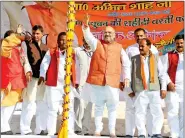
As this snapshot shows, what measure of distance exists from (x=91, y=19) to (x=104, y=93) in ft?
3.20

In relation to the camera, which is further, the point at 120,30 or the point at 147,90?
the point at 120,30

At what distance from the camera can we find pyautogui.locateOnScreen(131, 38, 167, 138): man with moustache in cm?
439

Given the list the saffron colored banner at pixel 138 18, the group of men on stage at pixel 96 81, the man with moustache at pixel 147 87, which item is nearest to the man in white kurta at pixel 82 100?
the group of men on stage at pixel 96 81

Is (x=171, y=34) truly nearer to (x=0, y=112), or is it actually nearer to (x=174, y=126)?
(x=174, y=126)

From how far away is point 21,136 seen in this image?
440cm

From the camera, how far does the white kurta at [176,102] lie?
4.42 m

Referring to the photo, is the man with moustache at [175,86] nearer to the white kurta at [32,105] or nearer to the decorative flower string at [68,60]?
the decorative flower string at [68,60]

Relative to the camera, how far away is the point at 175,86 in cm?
446

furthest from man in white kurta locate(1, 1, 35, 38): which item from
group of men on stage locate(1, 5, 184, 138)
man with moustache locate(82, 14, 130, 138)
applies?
man with moustache locate(82, 14, 130, 138)

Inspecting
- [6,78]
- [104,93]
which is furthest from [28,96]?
[104,93]

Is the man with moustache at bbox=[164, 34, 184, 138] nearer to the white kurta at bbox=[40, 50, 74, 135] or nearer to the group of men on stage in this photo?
the group of men on stage

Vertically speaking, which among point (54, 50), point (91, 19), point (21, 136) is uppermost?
point (91, 19)

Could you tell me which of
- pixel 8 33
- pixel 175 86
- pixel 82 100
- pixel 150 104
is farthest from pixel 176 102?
pixel 8 33

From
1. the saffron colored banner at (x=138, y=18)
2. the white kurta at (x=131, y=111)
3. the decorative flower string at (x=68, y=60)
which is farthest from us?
the saffron colored banner at (x=138, y=18)
